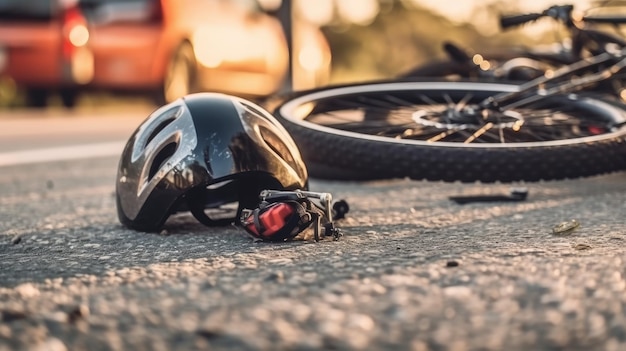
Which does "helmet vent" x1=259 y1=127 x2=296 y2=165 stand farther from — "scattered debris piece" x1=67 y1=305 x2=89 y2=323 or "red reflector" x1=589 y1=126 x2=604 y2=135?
"red reflector" x1=589 y1=126 x2=604 y2=135

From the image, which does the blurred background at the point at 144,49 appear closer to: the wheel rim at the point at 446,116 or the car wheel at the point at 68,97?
the car wheel at the point at 68,97

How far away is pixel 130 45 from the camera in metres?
10.4

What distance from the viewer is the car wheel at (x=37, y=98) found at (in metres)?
12.2

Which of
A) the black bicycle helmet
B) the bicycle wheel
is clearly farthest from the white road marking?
the black bicycle helmet

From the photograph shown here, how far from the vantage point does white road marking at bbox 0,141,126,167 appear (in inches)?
229

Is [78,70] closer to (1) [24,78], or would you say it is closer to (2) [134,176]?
(1) [24,78]

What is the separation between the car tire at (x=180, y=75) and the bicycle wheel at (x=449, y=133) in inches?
244

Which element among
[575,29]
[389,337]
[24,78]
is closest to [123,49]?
[24,78]

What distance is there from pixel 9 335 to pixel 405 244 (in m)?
1.22

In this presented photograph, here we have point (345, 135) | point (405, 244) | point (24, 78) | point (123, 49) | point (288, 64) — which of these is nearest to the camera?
point (405, 244)

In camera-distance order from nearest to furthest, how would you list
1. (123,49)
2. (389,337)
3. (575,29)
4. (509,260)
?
(389,337) < (509,260) < (575,29) < (123,49)

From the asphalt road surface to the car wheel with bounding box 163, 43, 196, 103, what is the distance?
721 centimetres

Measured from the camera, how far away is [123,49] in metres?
10.4

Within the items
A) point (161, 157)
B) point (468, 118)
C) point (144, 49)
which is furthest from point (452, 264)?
point (144, 49)
